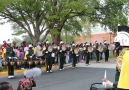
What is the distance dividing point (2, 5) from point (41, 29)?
6.23 meters

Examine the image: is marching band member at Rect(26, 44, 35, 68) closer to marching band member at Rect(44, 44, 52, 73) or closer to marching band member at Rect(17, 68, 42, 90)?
marching band member at Rect(44, 44, 52, 73)

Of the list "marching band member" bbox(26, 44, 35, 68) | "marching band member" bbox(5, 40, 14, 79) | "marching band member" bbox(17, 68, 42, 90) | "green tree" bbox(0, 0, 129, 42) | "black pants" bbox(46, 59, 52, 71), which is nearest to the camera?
"marching band member" bbox(17, 68, 42, 90)

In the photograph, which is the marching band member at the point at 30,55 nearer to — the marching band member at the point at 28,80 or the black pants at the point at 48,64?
the black pants at the point at 48,64

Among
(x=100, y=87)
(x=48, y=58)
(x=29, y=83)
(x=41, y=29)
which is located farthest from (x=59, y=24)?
(x=100, y=87)

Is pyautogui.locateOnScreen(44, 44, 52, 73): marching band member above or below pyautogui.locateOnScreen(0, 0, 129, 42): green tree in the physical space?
below

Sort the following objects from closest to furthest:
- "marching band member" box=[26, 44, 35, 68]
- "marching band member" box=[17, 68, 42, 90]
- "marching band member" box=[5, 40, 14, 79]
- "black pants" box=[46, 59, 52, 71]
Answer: "marching band member" box=[17, 68, 42, 90] < "marching band member" box=[5, 40, 14, 79] < "marching band member" box=[26, 44, 35, 68] < "black pants" box=[46, 59, 52, 71]

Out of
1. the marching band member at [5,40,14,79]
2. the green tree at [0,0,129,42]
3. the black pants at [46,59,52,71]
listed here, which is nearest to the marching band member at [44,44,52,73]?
the black pants at [46,59,52,71]

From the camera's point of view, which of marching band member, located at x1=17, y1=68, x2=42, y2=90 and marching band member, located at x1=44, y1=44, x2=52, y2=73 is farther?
marching band member, located at x1=44, y1=44, x2=52, y2=73

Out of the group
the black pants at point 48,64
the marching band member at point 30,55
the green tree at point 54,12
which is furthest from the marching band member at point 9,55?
the green tree at point 54,12

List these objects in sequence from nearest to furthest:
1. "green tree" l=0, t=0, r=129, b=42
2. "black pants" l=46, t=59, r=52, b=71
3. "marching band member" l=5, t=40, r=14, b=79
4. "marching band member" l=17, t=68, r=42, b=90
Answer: "marching band member" l=17, t=68, r=42, b=90 → "marching band member" l=5, t=40, r=14, b=79 → "black pants" l=46, t=59, r=52, b=71 → "green tree" l=0, t=0, r=129, b=42

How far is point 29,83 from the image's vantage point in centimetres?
594

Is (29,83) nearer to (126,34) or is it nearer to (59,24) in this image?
(126,34)

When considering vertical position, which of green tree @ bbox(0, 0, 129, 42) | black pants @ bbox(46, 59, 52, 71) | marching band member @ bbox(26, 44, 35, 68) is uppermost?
green tree @ bbox(0, 0, 129, 42)

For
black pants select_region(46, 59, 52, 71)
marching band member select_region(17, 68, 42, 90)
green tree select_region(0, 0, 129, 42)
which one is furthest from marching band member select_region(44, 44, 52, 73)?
marching band member select_region(17, 68, 42, 90)
